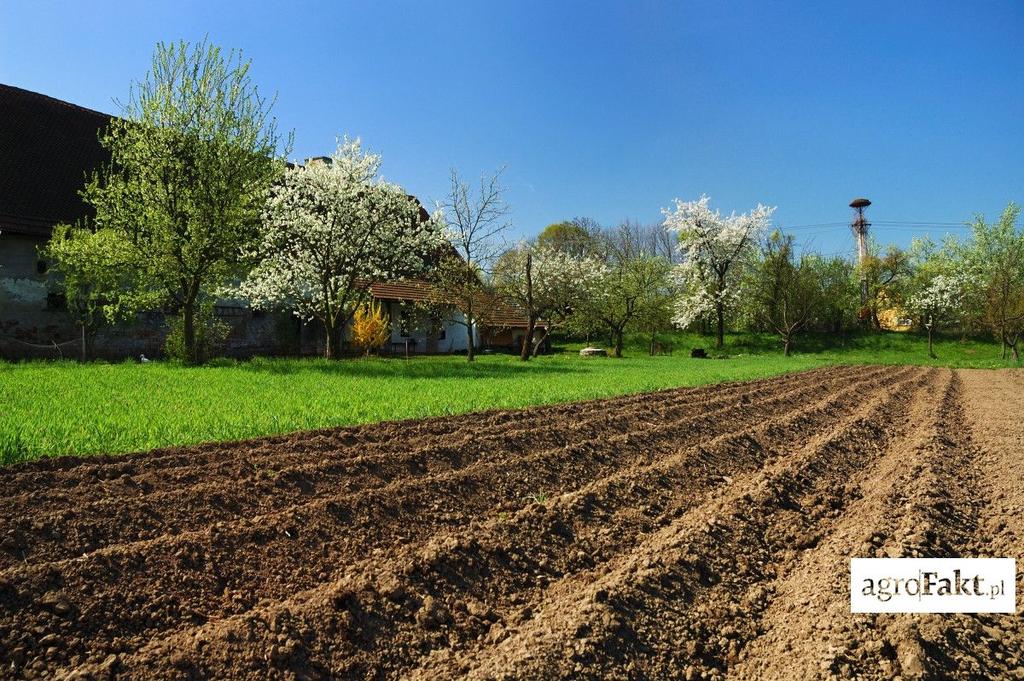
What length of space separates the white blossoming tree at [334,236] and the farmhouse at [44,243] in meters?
2.54

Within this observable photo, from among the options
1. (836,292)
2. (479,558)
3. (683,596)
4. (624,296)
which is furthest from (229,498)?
(836,292)

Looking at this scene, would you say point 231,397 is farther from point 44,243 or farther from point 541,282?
point 541,282

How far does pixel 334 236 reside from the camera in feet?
68.5

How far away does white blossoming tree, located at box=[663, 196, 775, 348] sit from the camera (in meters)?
45.9

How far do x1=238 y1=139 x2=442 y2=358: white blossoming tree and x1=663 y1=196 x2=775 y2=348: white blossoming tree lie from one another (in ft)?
92.2

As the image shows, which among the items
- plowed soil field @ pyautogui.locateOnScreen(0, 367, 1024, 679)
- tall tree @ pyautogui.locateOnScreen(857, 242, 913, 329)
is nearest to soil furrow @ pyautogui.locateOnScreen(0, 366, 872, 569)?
plowed soil field @ pyautogui.locateOnScreen(0, 367, 1024, 679)

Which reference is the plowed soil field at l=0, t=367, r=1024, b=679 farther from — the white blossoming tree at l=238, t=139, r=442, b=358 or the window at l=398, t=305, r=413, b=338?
the window at l=398, t=305, r=413, b=338

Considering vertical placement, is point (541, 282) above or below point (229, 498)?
above

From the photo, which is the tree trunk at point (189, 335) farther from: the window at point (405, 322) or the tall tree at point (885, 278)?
the tall tree at point (885, 278)

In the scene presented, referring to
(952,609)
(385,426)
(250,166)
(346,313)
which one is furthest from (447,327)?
(952,609)

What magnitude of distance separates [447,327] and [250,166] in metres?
17.4

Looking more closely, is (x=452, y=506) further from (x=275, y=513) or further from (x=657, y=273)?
(x=657, y=273)

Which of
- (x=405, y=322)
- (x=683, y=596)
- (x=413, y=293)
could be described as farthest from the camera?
(x=413, y=293)
